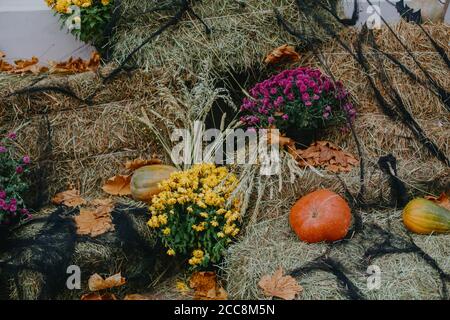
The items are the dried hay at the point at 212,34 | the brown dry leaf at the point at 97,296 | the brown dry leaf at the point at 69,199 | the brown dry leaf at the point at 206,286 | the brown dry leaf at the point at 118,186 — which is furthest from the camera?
the dried hay at the point at 212,34

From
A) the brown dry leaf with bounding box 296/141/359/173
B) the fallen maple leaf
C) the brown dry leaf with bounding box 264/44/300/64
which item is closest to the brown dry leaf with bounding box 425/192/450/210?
the brown dry leaf with bounding box 296/141/359/173

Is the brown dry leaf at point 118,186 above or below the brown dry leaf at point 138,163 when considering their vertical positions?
below

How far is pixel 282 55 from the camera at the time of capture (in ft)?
14.5

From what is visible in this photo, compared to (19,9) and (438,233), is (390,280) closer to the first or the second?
(438,233)

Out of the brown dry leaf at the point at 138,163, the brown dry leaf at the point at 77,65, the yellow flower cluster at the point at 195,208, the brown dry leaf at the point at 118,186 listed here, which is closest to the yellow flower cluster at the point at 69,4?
the brown dry leaf at the point at 77,65

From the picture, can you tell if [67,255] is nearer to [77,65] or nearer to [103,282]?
[103,282]

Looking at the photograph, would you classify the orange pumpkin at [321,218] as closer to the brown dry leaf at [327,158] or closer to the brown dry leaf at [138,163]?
the brown dry leaf at [327,158]

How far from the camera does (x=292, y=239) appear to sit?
3557mm

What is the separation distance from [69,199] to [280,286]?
1598 mm

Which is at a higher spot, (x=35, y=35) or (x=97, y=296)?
(x=35, y=35)

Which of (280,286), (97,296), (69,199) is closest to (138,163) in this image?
(69,199)

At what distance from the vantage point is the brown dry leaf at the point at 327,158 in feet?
12.7

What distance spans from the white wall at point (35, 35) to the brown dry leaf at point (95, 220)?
1.56 m

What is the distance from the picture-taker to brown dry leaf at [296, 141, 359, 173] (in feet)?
12.7
